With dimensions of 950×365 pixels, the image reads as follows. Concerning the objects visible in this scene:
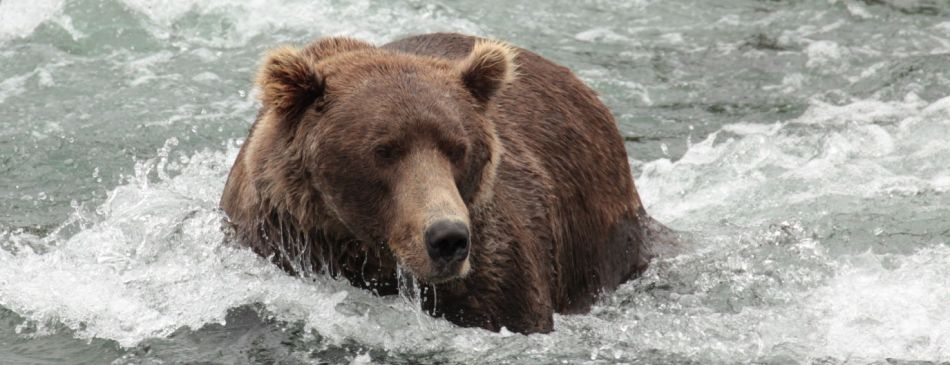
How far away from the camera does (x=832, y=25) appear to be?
12.3 m

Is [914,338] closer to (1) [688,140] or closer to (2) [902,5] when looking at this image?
(1) [688,140]

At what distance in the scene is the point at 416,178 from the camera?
17.5ft

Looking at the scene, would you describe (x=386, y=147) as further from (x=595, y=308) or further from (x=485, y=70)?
(x=595, y=308)

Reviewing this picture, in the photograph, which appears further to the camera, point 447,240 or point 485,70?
point 485,70

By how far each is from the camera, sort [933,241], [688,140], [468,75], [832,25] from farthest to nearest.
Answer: [832,25] < [688,140] < [933,241] < [468,75]

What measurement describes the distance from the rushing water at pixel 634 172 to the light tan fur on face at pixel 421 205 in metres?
0.71

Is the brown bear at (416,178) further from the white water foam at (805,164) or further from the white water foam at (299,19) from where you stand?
the white water foam at (299,19)

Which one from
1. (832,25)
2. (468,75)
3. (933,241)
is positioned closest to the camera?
(468,75)

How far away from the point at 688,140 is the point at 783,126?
0.76m

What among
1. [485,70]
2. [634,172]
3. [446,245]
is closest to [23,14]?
[634,172]

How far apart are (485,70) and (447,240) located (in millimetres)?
1022

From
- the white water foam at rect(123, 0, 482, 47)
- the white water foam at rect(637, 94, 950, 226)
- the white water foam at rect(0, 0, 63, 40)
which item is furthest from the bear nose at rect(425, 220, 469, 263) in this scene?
the white water foam at rect(0, 0, 63, 40)

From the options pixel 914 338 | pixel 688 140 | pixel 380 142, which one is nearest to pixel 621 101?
pixel 688 140

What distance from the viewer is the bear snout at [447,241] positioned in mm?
5074
